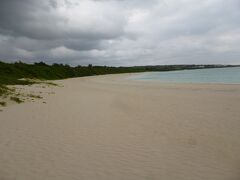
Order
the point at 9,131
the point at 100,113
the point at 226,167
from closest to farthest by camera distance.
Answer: the point at 226,167 < the point at 9,131 < the point at 100,113

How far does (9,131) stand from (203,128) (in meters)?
6.74

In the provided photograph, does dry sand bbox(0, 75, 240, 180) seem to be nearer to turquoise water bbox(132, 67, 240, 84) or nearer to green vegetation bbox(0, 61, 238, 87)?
green vegetation bbox(0, 61, 238, 87)

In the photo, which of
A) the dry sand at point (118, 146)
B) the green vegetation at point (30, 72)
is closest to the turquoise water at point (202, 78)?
the green vegetation at point (30, 72)

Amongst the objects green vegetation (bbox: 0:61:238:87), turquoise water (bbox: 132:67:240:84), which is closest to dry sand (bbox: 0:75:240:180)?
green vegetation (bbox: 0:61:238:87)

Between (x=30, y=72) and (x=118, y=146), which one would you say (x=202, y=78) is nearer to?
(x=30, y=72)

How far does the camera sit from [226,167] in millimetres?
5121

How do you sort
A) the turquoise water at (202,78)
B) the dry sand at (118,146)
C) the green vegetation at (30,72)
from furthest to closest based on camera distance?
the turquoise water at (202,78) < the green vegetation at (30,72) < the dry sand at (118,146)

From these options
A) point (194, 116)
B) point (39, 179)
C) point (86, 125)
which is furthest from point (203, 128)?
A: point (39, 179)

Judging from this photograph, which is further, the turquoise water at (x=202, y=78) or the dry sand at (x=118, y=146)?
the turquoise water at (x=202, y=78)

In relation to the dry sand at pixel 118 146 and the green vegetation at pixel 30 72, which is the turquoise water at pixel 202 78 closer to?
the green vegetation at pixel 30 72

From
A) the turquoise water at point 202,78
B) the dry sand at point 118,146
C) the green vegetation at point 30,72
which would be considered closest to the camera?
the dry sand at point 118,146

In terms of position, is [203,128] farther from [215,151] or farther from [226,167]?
[226,167]

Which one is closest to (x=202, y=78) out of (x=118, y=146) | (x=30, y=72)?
(x=30, y=72)

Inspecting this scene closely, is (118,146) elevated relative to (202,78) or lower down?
elevated
